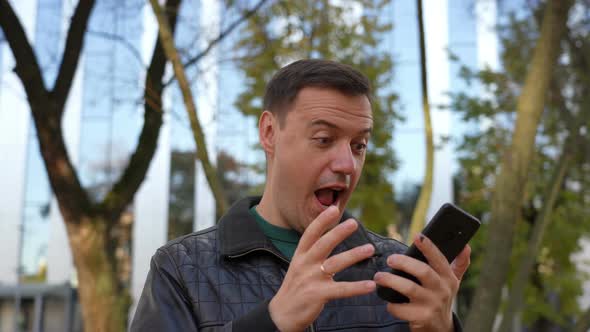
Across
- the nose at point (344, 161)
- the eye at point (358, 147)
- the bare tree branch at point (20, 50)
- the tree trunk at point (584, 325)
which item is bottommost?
the tree trunk at point (584, 325)

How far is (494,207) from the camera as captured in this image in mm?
4910

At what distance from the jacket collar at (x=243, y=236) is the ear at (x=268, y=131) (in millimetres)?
237

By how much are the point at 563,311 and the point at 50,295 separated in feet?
52.5

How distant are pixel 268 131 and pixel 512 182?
305 centimetres

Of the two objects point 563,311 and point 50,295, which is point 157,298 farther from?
point 50,295

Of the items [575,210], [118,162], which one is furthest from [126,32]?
[118,162]

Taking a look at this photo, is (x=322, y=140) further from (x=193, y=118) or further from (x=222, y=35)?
(x=222, y=35)

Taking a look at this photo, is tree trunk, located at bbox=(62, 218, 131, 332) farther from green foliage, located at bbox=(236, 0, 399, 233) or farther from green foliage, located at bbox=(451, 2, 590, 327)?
green foliage, located at bbox=(451, 2, 590, 327)

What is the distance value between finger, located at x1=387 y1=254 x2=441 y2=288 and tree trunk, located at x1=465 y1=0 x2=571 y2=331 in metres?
3.23

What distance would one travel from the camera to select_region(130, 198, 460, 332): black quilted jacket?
2.00 meters

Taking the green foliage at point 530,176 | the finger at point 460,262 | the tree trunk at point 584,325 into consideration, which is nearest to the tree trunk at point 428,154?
the tree trunk at point 584,325

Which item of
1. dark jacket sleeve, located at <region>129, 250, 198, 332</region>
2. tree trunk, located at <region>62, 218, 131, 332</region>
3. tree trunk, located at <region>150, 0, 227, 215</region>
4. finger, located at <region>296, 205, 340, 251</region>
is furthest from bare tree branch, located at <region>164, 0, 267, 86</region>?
finger, located at <region>296, 205, 340, 251</region>

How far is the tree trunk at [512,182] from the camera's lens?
4.82m

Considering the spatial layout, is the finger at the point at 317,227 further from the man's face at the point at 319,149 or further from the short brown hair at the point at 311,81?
the short brown hair at the point at 311,81
